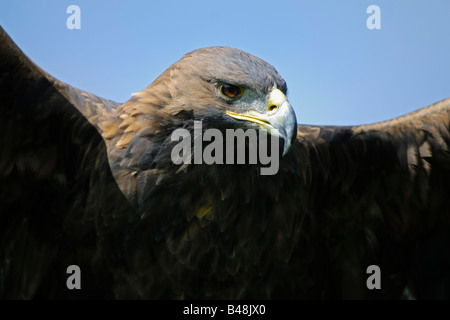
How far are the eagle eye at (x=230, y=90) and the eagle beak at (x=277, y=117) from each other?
0.47 ft

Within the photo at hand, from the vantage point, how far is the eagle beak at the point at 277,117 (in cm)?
400

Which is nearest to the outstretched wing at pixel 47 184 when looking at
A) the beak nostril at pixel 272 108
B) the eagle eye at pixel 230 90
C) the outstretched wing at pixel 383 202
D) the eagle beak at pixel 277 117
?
the eagle eye at pixel 230 90

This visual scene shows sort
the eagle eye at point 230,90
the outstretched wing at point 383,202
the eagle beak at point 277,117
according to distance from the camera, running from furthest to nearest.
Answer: the outstretched wing at point 383,202 → the eagle eye at point 230,90 → the eagle beak at point 277,117

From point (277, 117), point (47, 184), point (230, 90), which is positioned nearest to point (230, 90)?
point (230, 90)

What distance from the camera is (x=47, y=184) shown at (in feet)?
14.5

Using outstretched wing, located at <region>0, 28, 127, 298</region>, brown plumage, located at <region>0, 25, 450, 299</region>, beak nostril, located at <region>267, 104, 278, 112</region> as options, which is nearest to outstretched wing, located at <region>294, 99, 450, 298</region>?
brown plumage, located at <region>0, 25, 450, 299</region>

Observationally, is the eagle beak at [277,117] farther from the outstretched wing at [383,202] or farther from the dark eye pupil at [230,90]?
the outstretched wing at [383,202]

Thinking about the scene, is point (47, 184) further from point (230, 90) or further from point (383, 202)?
point (383, 202)

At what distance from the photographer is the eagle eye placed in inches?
169

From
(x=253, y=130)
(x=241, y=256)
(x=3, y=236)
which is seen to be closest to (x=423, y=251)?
(x=241, y=256)

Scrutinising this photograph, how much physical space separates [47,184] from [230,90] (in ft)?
5.23

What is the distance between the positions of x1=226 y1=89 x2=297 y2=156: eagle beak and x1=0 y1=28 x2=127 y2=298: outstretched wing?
1.14 m

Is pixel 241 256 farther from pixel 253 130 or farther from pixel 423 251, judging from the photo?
pixel 423 251

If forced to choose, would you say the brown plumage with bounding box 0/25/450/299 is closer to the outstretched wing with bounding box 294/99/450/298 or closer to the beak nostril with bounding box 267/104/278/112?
the outstretched wing with bounding box 294/99/450/298
